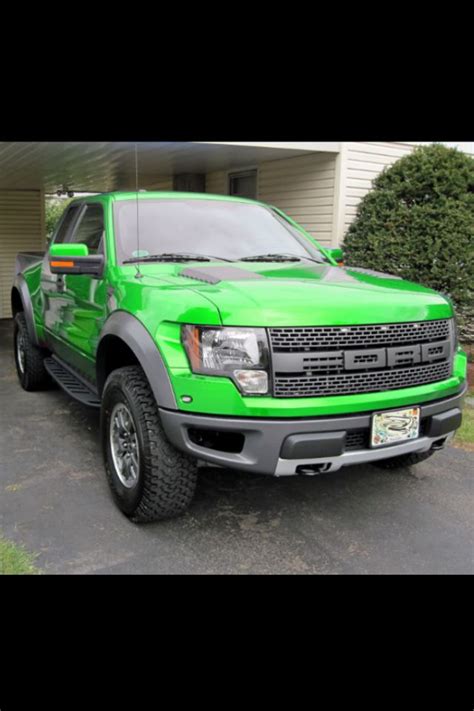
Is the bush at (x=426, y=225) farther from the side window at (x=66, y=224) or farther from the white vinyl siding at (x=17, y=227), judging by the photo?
the white vinyl siding at (x=17, y=227)

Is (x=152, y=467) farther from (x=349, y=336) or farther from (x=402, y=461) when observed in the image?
(x=402, y=461)

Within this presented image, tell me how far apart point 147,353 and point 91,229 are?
193cm

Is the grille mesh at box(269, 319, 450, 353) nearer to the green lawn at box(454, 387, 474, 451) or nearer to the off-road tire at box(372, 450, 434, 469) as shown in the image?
the off-road tire at box(372, 450, 434, 469)

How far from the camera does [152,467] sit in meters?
2.97

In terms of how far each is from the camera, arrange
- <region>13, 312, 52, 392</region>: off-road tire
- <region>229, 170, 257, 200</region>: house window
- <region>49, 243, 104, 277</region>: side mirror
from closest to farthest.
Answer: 1. <region>49, 243, 104, 277</region>: side mirror
2. <region>13, 312, 52, 392</region>: off-road tire
3. <region>229, 170, 257, 200</region>: house window

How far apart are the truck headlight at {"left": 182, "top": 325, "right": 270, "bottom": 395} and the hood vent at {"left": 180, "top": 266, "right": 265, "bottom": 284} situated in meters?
0.43

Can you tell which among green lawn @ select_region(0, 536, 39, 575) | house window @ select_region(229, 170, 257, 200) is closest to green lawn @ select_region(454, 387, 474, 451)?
green lawn @ select_region(0, 536, 39, 575)

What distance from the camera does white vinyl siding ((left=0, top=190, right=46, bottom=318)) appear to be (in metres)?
12.8

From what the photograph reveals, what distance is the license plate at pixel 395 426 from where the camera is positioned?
2902 mm

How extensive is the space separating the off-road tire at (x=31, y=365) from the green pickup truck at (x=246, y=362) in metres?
2.16

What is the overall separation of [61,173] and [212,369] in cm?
911

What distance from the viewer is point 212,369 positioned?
275 cm

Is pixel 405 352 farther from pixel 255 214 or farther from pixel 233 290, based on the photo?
pixel 255 214
